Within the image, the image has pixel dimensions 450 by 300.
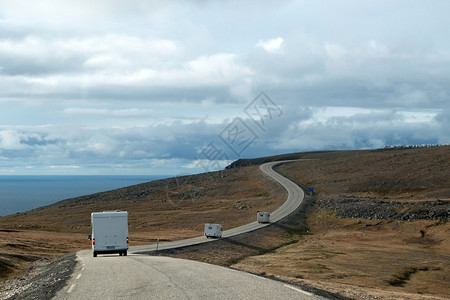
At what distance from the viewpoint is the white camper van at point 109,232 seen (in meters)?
37.9

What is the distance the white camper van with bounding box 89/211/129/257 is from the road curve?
358 inches

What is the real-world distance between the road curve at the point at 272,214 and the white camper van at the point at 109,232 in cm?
909

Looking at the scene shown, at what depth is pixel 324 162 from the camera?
516ft

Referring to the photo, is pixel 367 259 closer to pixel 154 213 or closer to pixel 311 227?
pixel 311 227

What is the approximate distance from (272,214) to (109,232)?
168 feet

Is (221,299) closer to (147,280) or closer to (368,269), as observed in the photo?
(147,280)

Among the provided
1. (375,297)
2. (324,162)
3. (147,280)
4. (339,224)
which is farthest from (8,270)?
(324,162)

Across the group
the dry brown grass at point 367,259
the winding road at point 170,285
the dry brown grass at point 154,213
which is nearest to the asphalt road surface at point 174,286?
the winding road at point 170,285

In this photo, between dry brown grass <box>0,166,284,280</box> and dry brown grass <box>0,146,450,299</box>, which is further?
dry brown grass <box>0,166,284,280</box>

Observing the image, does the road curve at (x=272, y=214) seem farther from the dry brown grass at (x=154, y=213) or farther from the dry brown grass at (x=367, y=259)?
the dry brown grass at (x=367, y=259)

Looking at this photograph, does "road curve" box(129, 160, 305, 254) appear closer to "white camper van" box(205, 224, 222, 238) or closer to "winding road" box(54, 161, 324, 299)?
"white camper van" box(205, 224, 222, 238)

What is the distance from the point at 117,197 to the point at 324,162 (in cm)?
6346

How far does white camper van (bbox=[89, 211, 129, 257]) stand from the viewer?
1494 inches

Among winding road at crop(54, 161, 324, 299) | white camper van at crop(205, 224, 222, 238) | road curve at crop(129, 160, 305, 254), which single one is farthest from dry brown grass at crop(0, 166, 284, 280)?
winding road at crop(54, 161, 324, 299)
